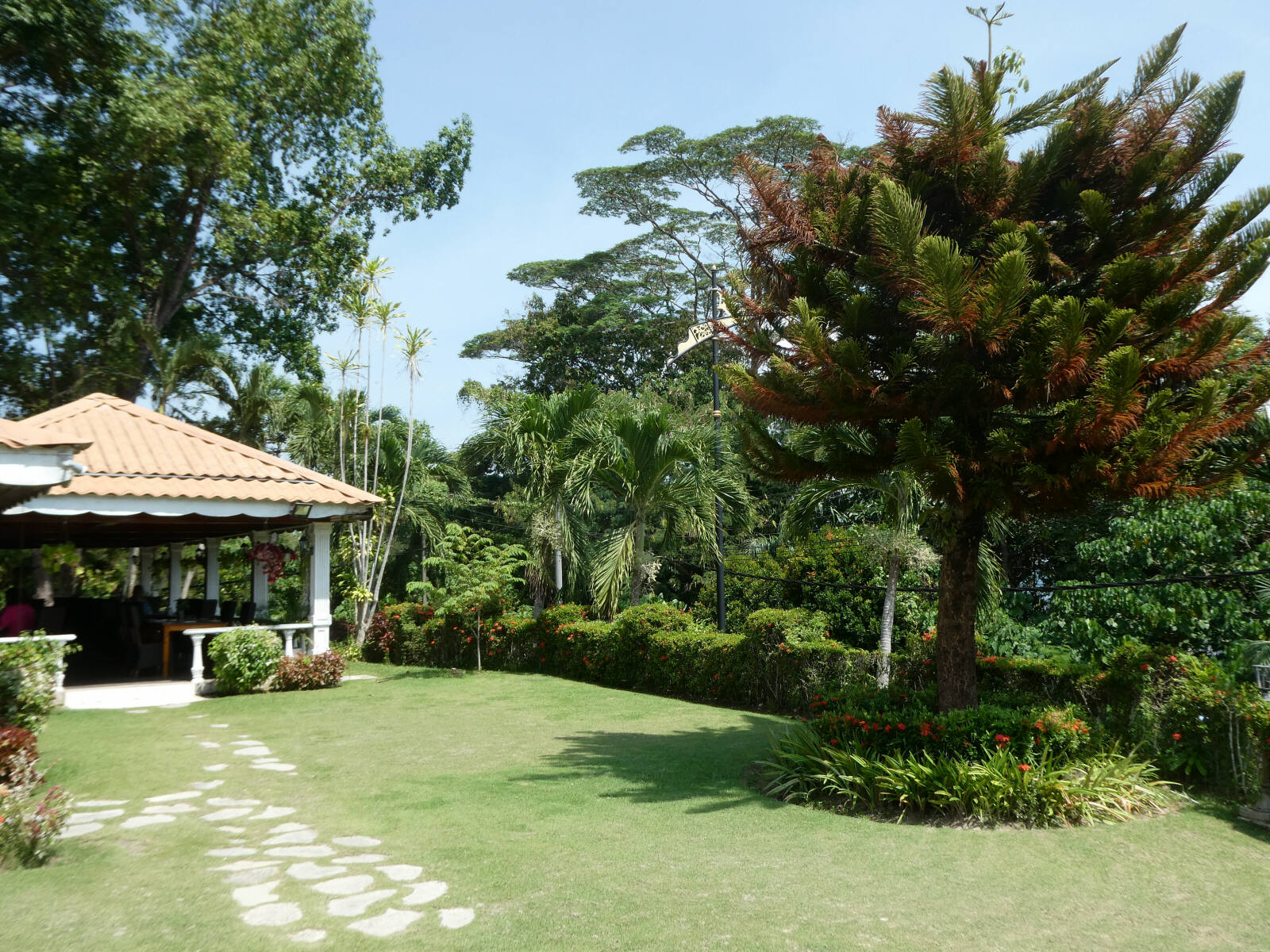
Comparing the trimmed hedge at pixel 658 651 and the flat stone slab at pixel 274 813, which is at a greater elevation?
the trimmed hedge at pixel 658 651

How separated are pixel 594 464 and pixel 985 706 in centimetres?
876

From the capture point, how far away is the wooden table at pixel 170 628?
13891 mm

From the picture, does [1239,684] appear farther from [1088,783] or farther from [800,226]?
[800,226]

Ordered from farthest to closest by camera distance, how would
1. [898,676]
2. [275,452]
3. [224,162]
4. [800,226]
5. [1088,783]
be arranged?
[275,452]
[224,162]
[898,676]
[800,226]
[1088,783]

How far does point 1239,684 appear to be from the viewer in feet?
23.0

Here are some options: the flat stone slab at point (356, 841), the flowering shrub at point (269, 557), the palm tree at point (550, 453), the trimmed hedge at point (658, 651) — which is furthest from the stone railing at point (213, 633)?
the flat stone slab at point (356, 841)

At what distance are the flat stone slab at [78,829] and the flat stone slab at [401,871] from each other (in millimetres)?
2080

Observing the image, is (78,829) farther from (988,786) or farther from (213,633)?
(213,633)

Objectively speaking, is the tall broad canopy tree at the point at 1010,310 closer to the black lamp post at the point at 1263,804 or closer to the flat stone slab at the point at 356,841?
the black lamp post at the point at 1263,804

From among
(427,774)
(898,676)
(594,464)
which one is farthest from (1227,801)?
(594,464)

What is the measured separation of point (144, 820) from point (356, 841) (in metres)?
1.60

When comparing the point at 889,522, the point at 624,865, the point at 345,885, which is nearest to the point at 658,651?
the point at 889,522

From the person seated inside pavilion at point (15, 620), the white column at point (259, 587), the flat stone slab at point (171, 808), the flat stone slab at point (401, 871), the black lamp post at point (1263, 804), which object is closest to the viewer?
the flat stone slab at point (401, 871)

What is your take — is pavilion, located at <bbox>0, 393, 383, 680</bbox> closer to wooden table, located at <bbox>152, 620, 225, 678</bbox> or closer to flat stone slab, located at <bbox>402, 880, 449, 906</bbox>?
wooden table, located at <bbox>152, 620, 225, 678</bbox>
